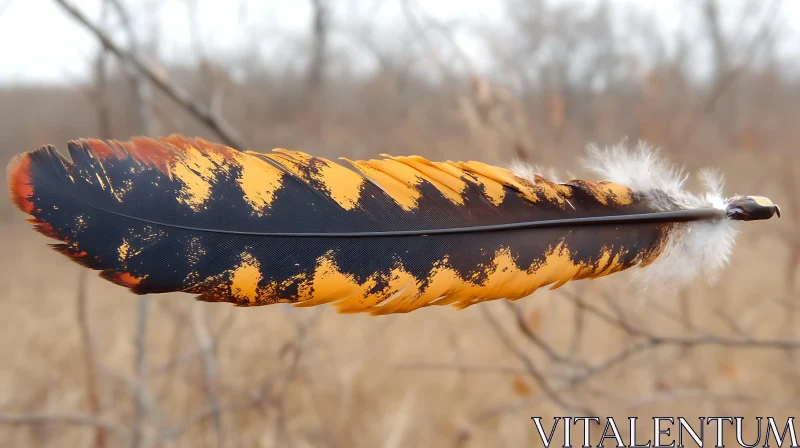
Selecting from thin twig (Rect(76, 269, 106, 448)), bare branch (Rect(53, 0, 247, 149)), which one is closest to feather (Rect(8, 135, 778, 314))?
bare branch (Rect(53, 0, 247, 149))

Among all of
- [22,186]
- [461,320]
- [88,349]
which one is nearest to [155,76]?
[22,186]

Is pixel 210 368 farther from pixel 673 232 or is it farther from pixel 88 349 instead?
pixel 673 232

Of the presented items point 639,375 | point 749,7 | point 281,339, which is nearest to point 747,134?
point 749,7

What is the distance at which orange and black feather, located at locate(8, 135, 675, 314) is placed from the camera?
28 centimetres

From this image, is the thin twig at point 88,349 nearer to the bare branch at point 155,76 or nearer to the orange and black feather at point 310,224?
the bare branch at point 155,76

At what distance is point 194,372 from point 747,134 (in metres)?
3.52

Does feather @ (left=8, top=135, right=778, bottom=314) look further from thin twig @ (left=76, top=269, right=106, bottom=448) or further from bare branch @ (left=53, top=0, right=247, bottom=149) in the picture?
thin twig @ (left=76, top=269, right=106, bottom=448)

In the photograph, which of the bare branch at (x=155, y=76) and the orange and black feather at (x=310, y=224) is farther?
the bare branch at (x=155, y=76)

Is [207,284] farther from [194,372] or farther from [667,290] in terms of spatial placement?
[194,372]

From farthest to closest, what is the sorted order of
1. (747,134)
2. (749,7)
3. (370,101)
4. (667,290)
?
(370,101), (747,134), (749,7), (667,290)

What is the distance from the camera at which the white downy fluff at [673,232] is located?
0.51 metres

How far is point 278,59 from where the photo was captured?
12.2 feet

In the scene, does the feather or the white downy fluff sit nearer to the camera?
the feather

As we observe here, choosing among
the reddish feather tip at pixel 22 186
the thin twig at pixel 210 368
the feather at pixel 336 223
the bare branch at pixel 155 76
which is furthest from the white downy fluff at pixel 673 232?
the thin twig at pixel 210 368
